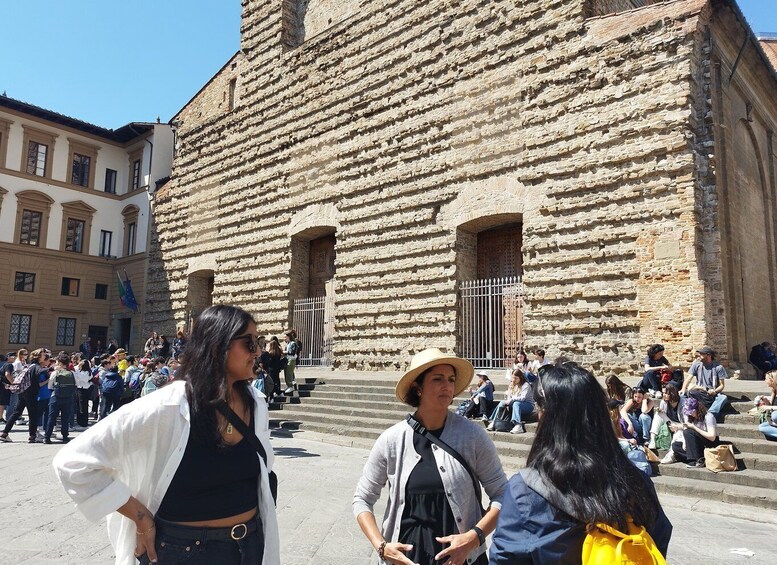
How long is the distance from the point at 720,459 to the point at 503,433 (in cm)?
298

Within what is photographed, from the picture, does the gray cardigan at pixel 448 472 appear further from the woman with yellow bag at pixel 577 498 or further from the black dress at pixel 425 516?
the woman with yellow bag at pixel 577 498

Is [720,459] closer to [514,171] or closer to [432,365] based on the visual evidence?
[432,365]

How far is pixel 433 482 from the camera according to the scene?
2.33m

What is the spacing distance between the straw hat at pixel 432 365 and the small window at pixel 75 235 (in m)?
27.9

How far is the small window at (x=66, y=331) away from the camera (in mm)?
25453

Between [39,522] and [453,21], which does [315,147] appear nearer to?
[453,21]

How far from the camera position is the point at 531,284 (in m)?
11.8

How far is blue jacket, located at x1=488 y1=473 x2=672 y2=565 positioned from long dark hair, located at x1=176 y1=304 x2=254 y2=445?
3.55 ft

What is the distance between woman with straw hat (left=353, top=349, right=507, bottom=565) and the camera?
226cm

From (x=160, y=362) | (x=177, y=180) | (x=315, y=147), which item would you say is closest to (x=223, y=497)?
(x=160, y=362)

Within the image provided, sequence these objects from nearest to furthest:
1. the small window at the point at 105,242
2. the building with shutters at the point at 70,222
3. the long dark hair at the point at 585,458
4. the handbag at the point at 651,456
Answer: the long dark hair at the point at 585,458, the handbag at the point at 651,456, the building with shutters at the point at 70,222, the small window at the point at 105,242

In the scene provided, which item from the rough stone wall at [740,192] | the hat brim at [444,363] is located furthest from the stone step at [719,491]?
the hat brim at [444,363]

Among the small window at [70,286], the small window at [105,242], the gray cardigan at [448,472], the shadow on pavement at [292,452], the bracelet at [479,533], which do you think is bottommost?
the shadow on pavement at [292,452]

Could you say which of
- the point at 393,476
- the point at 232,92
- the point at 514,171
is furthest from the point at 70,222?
the point at 393,476
